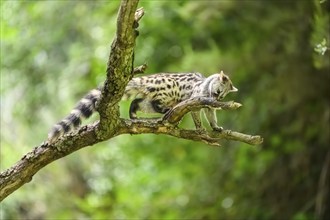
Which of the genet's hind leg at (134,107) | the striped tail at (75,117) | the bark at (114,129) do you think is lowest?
the bark at (114,129)

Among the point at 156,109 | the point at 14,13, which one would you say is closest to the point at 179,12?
the point at 14,13

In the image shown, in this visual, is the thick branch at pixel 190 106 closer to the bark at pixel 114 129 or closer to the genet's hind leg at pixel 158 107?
the bark at pixel 114 129

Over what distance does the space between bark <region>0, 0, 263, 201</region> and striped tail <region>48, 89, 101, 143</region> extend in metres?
0.05

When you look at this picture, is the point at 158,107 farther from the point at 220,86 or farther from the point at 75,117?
the point at 75,117

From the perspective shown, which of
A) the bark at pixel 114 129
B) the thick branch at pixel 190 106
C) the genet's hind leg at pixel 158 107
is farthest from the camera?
the genet's hind leg at pixel 158 107

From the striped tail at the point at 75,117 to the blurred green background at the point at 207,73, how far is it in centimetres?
336

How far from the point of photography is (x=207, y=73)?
8492 millimetres

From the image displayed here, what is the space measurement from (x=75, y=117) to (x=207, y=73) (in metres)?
4.37

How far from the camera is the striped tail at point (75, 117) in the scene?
4129mm

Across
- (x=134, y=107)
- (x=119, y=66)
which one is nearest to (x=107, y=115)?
(x=119, y=66)

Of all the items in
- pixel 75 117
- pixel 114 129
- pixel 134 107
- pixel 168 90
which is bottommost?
pixel 114 129

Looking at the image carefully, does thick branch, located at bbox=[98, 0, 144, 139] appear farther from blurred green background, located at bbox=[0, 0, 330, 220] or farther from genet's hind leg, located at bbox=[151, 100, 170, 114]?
blurred green background, located at bbox=[0, 0, 330, 220]

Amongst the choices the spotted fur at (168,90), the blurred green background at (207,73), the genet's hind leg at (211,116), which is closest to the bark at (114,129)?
the genet's hind leg at (211,116)

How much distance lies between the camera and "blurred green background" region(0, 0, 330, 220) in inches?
324
